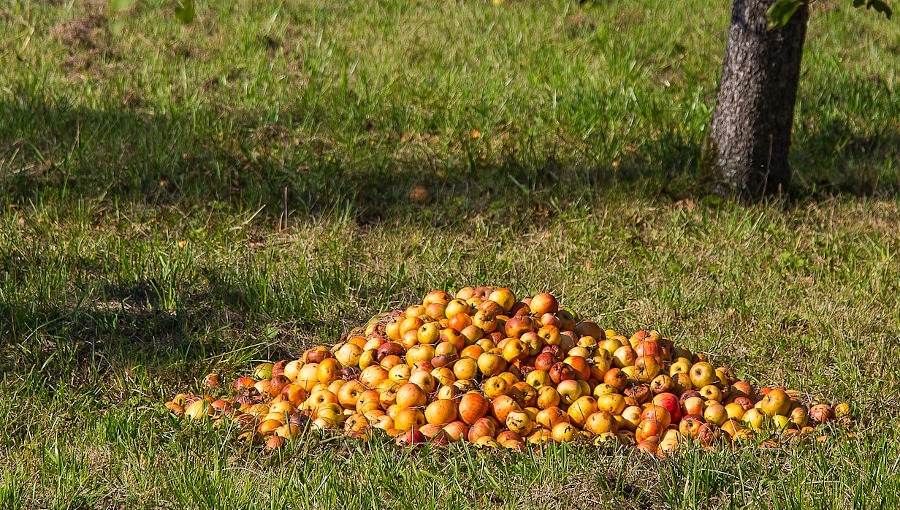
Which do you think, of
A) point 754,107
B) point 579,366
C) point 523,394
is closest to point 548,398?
point 523,394

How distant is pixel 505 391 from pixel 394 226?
7.37 feet

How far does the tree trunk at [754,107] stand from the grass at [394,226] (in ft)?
0.61

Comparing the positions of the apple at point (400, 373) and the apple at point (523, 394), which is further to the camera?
the apple at point (400, 373)

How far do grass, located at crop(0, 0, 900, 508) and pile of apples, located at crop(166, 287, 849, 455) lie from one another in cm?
13

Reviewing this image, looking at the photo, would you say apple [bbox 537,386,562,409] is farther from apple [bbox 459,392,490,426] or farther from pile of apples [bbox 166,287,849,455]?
apple [bbox 459,392,490,426]

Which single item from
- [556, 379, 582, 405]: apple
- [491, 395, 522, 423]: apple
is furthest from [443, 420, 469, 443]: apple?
[556, 379, 582, 405]: apple

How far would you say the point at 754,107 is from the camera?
569 centimetres

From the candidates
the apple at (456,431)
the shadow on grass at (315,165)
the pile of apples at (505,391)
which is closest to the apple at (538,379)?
the pile of apples at (505,391)

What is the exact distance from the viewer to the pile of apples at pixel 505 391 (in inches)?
135

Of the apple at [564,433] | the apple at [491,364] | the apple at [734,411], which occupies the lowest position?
the apple at [734,411]

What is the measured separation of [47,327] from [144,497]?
1.46 m

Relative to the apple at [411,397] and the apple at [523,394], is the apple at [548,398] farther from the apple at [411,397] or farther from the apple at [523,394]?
the apple at [411,397]

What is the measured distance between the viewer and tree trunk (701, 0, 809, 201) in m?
5.52

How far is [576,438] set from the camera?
3381 mm
